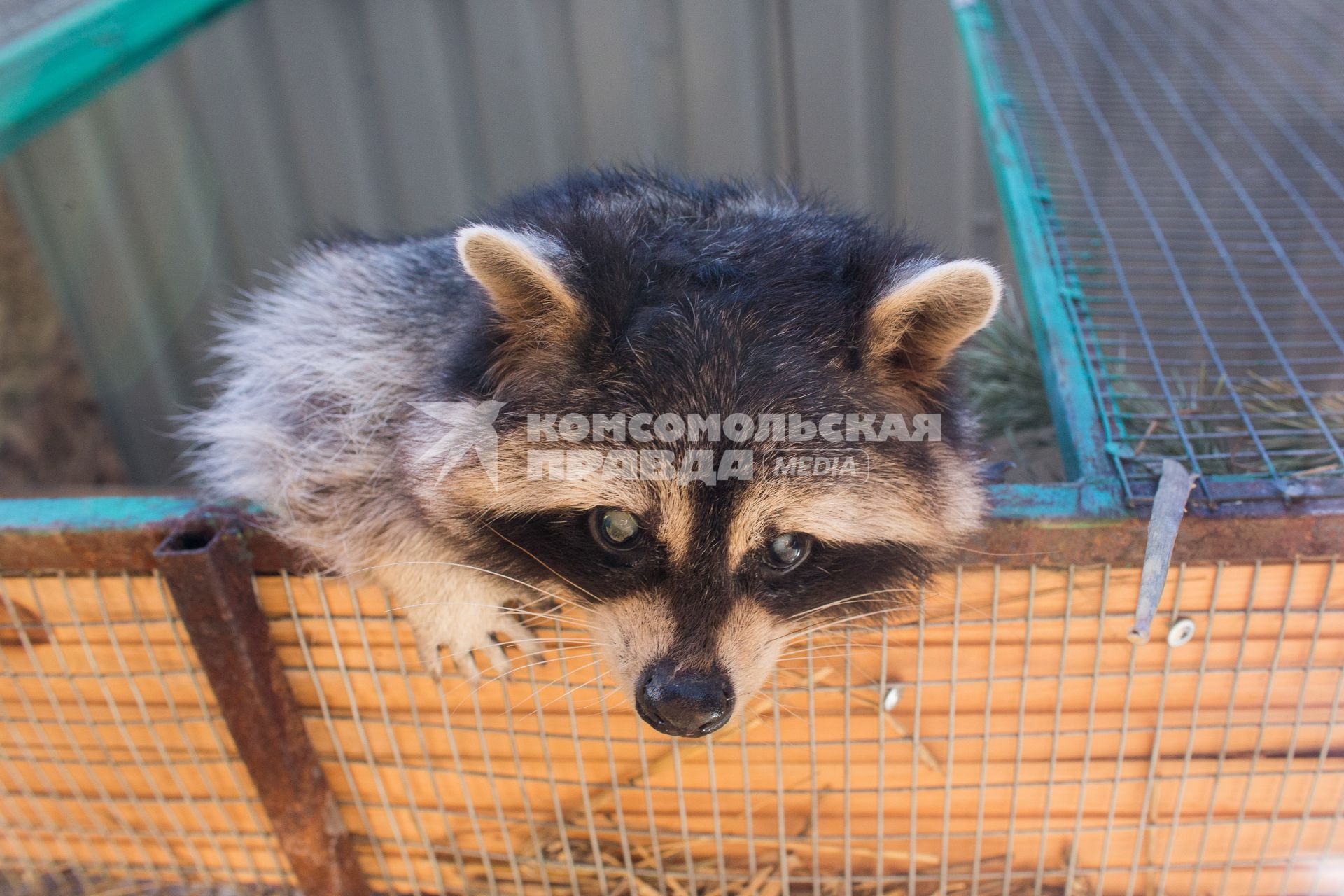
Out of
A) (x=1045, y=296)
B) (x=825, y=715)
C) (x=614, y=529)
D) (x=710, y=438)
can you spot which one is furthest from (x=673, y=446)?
(x=1045, y=296)

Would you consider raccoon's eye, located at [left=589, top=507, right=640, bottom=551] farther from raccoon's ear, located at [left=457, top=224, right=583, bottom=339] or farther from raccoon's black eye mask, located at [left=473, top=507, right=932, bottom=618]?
raccoon's ear, located at [left=457, top=224, right=583, bottom=339]

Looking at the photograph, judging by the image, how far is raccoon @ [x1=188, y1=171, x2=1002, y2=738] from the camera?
54.2 inches

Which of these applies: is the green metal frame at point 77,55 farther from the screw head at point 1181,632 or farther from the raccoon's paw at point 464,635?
the screw head at point 1181,632

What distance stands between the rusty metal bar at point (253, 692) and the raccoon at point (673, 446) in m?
0.14

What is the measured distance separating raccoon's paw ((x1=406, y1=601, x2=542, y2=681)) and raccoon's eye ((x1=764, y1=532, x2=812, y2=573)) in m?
0.50

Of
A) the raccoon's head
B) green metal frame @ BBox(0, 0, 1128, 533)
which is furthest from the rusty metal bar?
the raccoon's head

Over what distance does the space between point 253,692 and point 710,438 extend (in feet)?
3.19

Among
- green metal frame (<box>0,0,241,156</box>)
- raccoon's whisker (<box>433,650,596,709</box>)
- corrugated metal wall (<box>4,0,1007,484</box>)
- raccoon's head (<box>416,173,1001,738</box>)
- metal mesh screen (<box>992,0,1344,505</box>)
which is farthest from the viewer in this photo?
corrugated metal wall (<box>4,0,1007,484</box>)

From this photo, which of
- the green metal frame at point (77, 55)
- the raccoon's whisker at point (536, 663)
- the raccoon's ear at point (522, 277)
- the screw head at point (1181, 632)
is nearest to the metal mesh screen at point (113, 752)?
the raccoon's whisker at point (536, 663)

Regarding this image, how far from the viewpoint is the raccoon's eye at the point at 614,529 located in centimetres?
144

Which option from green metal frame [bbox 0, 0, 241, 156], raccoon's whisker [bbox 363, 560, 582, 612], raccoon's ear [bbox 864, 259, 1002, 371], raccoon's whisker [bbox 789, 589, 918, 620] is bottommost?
raccoon's whisker [bbox 789, 589, 918, 620]

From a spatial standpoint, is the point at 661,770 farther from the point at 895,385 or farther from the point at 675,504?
the point at 895,385

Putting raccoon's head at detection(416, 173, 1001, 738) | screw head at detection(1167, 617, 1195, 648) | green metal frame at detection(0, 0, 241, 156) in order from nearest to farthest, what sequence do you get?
raccoon's head at detection(416, 173, 1001, 738) < screw head at detection(1167, 617, 1195, 648) < green metal frame at detection(0, 0, 241, 156)

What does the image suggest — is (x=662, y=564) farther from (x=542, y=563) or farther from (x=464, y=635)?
(x=464, y=635)
